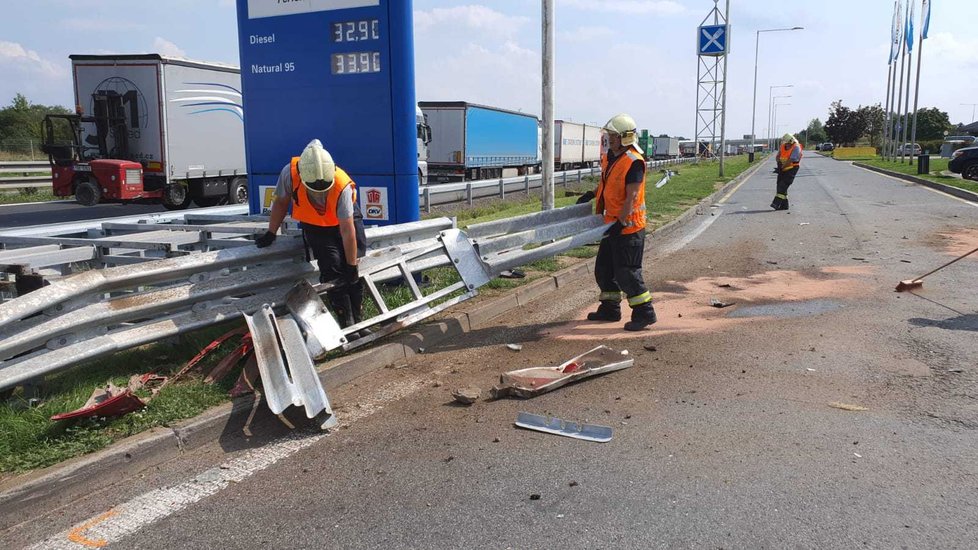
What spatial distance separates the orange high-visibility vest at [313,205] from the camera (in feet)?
18.4

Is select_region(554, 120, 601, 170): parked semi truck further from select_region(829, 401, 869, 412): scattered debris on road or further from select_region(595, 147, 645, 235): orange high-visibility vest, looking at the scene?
select_region(829, 401, 869, 412): scattered debris on road

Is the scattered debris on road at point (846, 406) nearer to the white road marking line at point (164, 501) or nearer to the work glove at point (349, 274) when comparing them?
the white road marking line at point (164, 501)

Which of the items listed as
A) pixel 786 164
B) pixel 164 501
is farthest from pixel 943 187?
pixel 164 501

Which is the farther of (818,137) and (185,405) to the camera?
(818,137)

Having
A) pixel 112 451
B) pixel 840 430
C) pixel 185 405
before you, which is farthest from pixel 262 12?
pixel 840 430

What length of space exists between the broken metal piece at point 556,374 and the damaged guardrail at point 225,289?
4.12 feet

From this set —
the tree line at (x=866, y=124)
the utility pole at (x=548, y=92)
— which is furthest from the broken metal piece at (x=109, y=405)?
the tree line at (x=866, y=124)

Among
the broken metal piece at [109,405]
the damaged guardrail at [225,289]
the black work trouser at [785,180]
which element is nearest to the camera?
the broken metal piece at [109,405]

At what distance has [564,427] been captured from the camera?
4281 mm

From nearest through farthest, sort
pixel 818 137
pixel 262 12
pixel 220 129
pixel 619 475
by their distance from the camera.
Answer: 1. pixel 619 475
2. pixel 262 12
3. pixel 220 129
4. pixel 818 137

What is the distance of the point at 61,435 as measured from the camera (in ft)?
12.9

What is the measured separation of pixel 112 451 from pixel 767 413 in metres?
3.79

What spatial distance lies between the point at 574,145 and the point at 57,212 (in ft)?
118

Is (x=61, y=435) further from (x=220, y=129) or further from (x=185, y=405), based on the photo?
(x=220, y=129)
